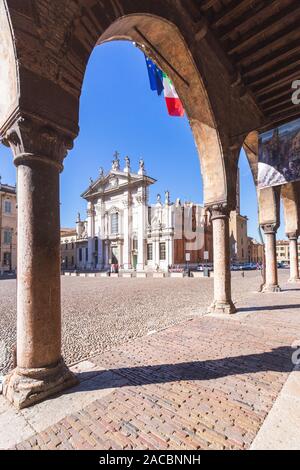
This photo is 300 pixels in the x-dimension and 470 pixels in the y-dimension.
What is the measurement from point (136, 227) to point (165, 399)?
40446mm

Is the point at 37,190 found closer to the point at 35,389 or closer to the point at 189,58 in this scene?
the point at 35,389

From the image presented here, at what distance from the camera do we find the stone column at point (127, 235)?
4214cm

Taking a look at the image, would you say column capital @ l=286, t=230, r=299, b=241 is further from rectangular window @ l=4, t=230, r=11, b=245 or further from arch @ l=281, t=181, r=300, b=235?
rectangular window @ l=4, t=230, r=11, b=245

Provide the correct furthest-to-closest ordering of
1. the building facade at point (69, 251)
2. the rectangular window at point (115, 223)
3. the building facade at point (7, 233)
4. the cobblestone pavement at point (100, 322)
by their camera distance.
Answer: the building facade at point (69, 251)
the rectangular window at point (115, 223)
the building facade at point (7, 233)
the cobblestone pavement at point (100, 322)

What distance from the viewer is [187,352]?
152 inches

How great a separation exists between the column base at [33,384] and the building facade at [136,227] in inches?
1275

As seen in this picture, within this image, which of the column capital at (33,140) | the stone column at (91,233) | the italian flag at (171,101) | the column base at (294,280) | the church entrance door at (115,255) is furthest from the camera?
the stone column at (91,233)

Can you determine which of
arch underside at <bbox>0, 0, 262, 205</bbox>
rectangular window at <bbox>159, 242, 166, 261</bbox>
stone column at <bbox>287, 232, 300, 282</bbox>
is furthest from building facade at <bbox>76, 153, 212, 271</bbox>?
arch underside at <bbox>0, 0, 262, 205</bbox>

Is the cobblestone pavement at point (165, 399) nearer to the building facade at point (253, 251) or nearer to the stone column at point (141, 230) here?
the stone column at point (141, 230)

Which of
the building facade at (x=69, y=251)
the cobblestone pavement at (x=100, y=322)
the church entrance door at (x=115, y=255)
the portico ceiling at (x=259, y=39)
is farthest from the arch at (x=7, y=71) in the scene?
the building facade at (x=69, y=251)

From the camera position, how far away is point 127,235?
141ft

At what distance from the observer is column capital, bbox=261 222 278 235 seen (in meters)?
10.8

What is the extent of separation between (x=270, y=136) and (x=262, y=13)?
308cm

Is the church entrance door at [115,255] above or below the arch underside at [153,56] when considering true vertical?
below
